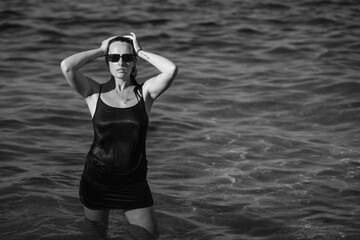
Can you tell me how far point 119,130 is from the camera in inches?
277

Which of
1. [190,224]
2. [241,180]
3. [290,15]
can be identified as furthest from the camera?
[290,15]

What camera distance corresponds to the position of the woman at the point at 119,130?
7047mm

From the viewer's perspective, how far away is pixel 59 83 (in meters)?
15.3

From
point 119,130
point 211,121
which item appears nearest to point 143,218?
point 119,130

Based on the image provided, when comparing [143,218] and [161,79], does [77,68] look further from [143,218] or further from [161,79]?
[143,218]

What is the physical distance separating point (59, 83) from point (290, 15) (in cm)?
968

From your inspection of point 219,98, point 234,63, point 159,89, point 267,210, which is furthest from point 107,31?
point 159,89

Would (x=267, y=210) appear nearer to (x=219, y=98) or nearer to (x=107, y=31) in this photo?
(x=219, y=98)

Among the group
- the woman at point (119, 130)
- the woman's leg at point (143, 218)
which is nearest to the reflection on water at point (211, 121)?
the woman's leg at point (143, 218)

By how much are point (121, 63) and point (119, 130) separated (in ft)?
2.46

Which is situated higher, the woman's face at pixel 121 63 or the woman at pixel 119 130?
the woman's face at pixel 121 63

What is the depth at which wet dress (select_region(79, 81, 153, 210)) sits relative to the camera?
7027mm

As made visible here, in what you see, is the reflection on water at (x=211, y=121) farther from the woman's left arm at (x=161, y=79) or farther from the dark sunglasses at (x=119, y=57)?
the dark sunglasses at (x=119, y=57)

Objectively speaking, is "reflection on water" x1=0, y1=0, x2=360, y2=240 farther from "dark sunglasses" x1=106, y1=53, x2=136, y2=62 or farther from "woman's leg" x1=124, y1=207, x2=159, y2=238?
"dark sunglasses" x1=106, y1=53, x2=136, y2=62
